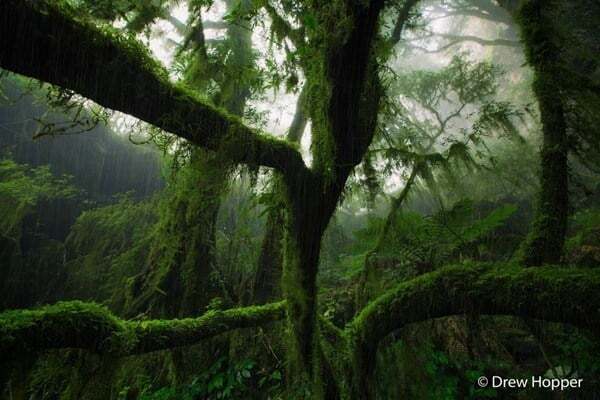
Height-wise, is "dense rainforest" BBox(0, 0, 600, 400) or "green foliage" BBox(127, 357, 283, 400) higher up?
"dense rainforest" BBox(0, 0, 600, 400)

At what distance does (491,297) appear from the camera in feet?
8.33

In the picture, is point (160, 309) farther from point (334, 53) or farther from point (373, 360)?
point (334, 53)

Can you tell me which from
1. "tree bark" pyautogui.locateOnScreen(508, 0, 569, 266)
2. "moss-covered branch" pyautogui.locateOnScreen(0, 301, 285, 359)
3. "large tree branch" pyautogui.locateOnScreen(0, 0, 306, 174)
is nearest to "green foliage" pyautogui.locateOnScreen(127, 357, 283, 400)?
"moss-covered branch" pyautogui.locateOnScreen(0, 301, 285, 359)

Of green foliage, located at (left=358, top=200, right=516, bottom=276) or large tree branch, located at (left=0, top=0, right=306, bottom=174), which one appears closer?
large tree branch, located at (left=0, top=0, right=306, bottom=174)

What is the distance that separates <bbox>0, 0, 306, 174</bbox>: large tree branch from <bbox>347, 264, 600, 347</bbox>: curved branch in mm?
1974

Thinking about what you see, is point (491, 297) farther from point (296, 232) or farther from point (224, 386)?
point (224, 386)

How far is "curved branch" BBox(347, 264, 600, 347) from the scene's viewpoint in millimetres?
2176

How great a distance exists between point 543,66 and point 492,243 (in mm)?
2484

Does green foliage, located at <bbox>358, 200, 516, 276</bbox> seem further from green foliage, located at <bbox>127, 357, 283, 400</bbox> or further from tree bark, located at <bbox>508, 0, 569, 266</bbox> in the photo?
green foliage, located at <bbox>127, 357, 283, 400</bbox>

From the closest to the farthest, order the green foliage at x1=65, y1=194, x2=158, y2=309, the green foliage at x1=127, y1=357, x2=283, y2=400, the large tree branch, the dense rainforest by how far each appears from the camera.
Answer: the large tree branch
the dense rainforest
the green foliage at x1=127, y1=357, x2=283, y2=400
the green foliage at x1=65, y1=194, x2=158, y2=309

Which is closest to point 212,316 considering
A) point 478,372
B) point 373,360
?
point 373,360

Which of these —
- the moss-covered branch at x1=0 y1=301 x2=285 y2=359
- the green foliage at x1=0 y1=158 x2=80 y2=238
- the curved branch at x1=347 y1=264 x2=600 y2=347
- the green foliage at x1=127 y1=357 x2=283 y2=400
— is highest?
the green foliage at x1=0 y1=158 x2=80 y2=238

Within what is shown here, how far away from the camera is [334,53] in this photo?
6.76ft

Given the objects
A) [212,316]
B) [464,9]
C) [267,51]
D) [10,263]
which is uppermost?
[464,9]
